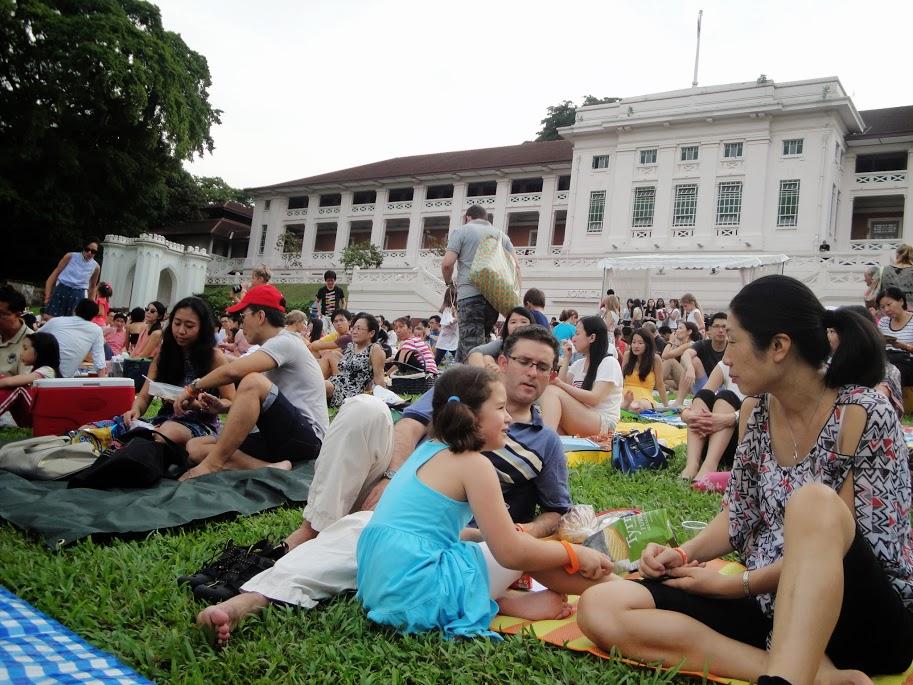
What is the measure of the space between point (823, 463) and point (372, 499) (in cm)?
210

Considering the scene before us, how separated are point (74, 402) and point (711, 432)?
519cm

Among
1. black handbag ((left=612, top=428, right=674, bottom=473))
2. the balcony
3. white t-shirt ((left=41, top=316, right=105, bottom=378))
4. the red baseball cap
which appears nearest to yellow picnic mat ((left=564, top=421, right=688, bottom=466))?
black handbag ((left=612, top=428, right=674, bottom=473))

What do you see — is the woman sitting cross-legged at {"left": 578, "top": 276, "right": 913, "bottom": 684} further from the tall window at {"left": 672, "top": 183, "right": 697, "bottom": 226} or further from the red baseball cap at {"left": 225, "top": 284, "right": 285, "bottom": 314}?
the tall window at {"left": 672, "top": 183, "right": 697, "bottom": 226}

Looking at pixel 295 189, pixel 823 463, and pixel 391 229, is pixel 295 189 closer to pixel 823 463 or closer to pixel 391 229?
pixel 391 229

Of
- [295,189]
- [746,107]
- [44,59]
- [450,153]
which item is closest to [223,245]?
[295,189]

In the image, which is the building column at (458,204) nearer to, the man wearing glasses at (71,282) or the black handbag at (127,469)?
the man wearing glasses at (71,282)

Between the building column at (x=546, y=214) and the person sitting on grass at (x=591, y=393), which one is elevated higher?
the building column at (x=546, y=214)

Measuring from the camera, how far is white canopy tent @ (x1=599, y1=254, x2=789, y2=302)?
22641mm

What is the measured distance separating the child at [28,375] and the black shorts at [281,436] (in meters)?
2.55

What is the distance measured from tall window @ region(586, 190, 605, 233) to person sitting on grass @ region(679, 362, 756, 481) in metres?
29.9

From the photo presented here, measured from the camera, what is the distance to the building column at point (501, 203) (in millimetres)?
39438

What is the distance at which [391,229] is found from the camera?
45031mm

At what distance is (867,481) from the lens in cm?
206

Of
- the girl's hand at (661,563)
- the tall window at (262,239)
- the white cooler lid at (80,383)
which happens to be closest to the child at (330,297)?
the white cooler lid at (80,383)
